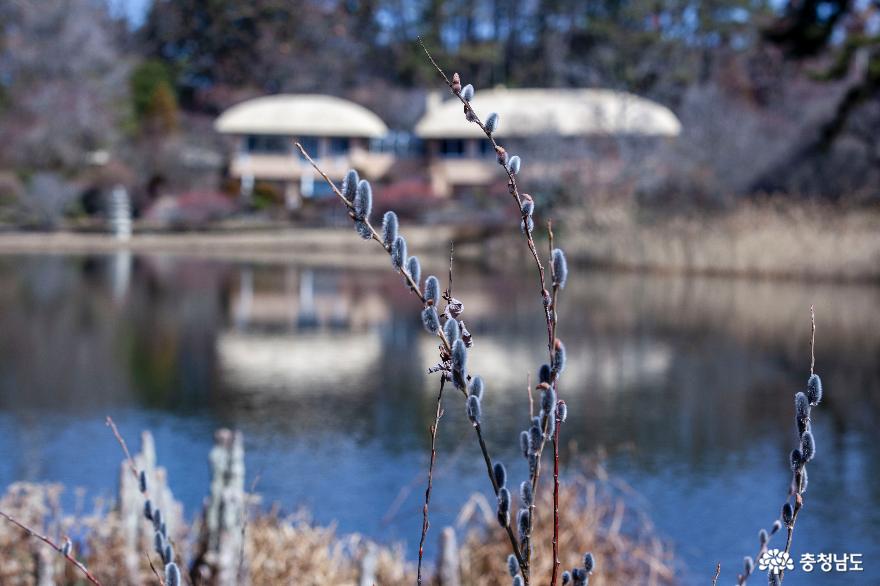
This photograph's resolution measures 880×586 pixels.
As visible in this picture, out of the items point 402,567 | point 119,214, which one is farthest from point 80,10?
point 402,567

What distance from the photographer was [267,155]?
40.4 m

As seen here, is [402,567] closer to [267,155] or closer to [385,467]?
[385,467]

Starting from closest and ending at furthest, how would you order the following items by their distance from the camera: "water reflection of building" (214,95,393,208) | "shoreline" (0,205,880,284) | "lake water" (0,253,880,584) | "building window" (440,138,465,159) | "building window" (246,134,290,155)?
"lake water" (0,253,880,584)
"shoreline" (0,205,880,284)
"water reflection of building" (214,95,393,208)
"building window" (246,134,290,155)
"building window" (440,138,465,159)

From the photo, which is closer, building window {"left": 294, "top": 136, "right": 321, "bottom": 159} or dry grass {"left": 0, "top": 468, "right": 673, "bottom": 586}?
dry grass {"left": 0, "top": 468, "right": 673, "bottom": 586}

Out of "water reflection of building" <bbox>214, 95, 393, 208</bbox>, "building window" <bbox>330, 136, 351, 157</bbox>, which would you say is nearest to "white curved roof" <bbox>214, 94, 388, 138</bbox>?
"water reflection of building" <bbox>214, 95, 393, 208</bbox>

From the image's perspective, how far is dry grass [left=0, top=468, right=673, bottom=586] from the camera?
15.1 feet

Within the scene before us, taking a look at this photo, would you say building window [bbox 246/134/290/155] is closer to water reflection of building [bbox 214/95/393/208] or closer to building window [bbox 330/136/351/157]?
water reflection of building [bbox 214/95/393/208]

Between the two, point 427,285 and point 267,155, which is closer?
point 427,285

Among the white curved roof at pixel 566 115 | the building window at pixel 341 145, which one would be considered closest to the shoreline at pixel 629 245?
the white curved roof at pixel 566 115

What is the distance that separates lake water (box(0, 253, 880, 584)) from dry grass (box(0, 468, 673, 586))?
66 centimetres

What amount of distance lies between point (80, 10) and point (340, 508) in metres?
34.9

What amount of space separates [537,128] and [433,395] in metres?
22.3

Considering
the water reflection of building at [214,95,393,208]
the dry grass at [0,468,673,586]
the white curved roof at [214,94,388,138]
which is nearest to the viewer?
the dry grass at [0,468,673,586]

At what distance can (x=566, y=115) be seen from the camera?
117 ft
